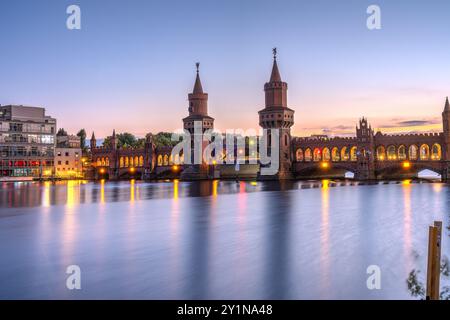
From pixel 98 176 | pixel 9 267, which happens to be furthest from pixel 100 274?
pixel 98 176

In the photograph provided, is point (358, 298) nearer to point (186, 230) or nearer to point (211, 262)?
point (211, 262)

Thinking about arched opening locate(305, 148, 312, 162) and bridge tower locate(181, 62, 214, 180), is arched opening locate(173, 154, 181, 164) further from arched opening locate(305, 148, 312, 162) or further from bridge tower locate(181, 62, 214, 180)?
arched opening locate(305, 148, 312, 162)

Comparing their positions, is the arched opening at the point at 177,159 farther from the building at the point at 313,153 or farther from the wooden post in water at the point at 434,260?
the wooden post in water at the point at 434,260

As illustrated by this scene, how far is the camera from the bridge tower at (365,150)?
8938 cm

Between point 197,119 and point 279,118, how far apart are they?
23.7 m

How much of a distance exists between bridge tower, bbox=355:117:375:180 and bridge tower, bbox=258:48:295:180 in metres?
16.1

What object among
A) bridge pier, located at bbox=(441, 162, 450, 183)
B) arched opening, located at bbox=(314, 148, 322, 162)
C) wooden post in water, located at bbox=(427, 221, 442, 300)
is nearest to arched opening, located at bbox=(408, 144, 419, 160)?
bridge pier, located at bbox=(441, 162, 450, 183)

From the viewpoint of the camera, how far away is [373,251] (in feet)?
68.5

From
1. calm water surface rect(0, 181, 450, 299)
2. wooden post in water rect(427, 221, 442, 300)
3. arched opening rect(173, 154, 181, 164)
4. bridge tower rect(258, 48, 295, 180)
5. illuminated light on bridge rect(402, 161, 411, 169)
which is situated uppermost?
bridge tower rect(258, 48, 295, 180)

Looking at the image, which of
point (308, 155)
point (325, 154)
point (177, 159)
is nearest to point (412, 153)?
point (325, 154)

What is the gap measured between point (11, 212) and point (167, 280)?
94.5 ft

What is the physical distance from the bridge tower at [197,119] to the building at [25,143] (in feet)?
131

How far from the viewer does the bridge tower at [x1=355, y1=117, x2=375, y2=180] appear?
89375mm

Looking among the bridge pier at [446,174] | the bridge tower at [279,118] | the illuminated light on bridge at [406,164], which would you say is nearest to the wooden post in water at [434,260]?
the bridge pier at [446,174]
